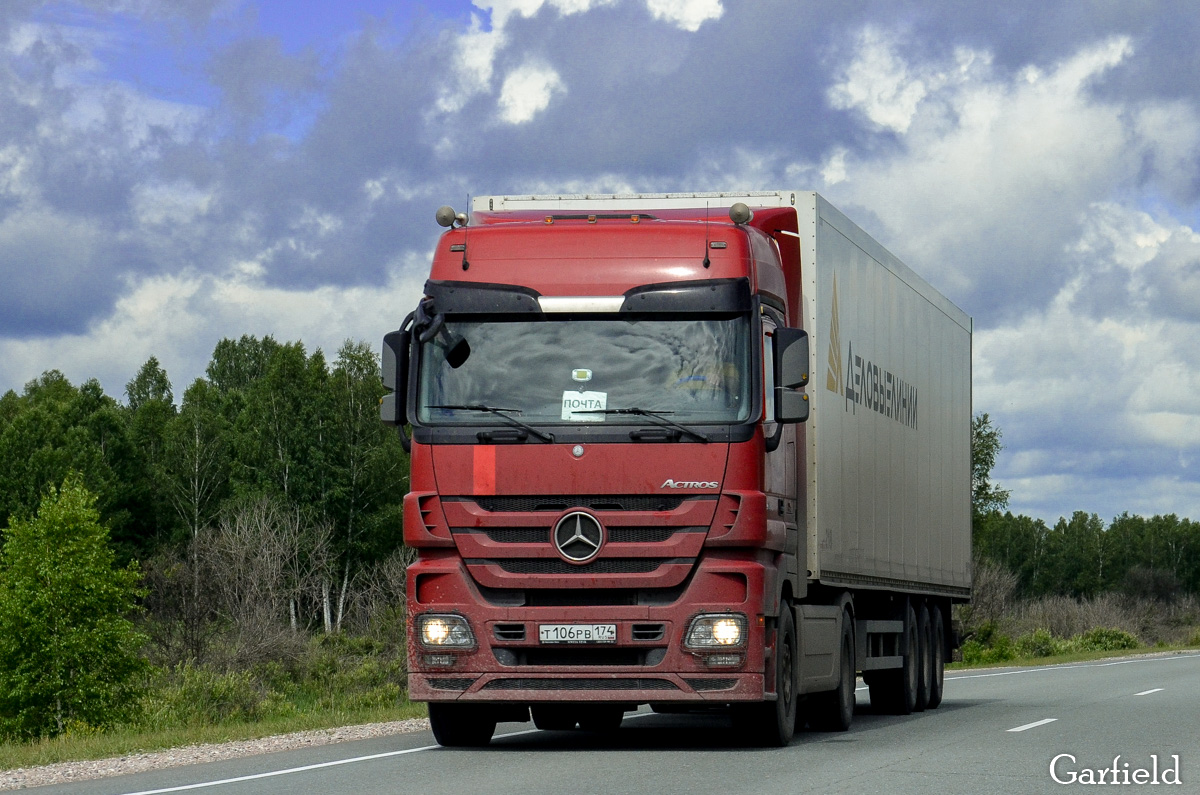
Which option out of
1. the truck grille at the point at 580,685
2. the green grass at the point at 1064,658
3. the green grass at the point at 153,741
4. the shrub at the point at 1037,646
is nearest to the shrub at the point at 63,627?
the green grass at the point at 1064,658

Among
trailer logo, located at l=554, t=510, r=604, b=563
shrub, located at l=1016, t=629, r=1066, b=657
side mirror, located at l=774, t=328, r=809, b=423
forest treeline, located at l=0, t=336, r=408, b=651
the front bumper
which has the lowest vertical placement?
shrub, located at l=1016, t=629, r=1066, b=657

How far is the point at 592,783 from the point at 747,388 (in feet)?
10.1

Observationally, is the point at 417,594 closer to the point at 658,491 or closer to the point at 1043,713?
the point at 658,491

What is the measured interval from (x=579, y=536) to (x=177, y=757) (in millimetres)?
3787

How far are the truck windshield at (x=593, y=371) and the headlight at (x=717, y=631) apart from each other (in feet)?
4.41

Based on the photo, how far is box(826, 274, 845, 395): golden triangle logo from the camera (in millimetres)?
14227

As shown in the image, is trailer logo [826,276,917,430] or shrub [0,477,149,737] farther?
shrub [0,477,149,737]

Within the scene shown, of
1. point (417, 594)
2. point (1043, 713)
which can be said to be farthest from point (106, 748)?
point (1043, 713)

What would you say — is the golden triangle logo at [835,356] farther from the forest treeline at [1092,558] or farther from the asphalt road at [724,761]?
the forest treeline at [1092,558]

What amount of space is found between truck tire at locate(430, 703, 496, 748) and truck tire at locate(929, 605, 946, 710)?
8.02 meters

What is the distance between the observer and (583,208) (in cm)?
1409

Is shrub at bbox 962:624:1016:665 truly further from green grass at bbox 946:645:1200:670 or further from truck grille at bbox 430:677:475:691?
truck grille at bbox 430:677:475:691

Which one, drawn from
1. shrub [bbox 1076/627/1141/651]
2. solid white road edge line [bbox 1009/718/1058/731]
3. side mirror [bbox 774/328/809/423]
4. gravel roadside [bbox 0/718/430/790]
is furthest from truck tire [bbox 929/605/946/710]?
shrub [bbox 1076/627/1141/651]

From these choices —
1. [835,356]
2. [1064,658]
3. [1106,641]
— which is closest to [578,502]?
[835,356]
